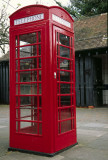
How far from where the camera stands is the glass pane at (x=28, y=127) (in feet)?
15.4

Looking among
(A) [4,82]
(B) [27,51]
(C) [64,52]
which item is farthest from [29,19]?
(A) [4,82]

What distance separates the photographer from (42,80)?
4492 mm

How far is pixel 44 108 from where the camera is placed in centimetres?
442

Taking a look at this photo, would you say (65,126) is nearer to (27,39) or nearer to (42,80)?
(42,80)

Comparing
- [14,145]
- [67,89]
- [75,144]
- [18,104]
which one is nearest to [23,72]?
[18,104]

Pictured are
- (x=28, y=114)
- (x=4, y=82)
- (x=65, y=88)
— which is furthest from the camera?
(x=4, y=82)

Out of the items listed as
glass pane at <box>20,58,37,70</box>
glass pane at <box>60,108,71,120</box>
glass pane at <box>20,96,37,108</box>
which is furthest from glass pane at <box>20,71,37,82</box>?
glass pane at <box>60,108,71,120</box>

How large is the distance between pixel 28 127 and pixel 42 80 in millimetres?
1133

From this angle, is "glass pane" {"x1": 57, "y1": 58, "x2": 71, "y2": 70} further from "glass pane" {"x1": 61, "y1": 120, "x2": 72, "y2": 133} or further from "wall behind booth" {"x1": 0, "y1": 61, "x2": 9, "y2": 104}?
"wall behind booth" {"x1": 0, "y1": 61, "x2": 9, "y2": 104}

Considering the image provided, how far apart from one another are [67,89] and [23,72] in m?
1.00

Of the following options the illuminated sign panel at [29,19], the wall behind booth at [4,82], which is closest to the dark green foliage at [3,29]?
the wall behind booth at [4,82]

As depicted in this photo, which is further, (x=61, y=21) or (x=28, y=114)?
(x=28, y=114)

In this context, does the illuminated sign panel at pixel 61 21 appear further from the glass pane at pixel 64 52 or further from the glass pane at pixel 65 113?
the glass pane at pixel 65 113

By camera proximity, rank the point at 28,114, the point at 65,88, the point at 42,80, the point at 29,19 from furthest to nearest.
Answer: the point at 28,114, the point at 65,88, the point at 29,19, the point at 42,80
